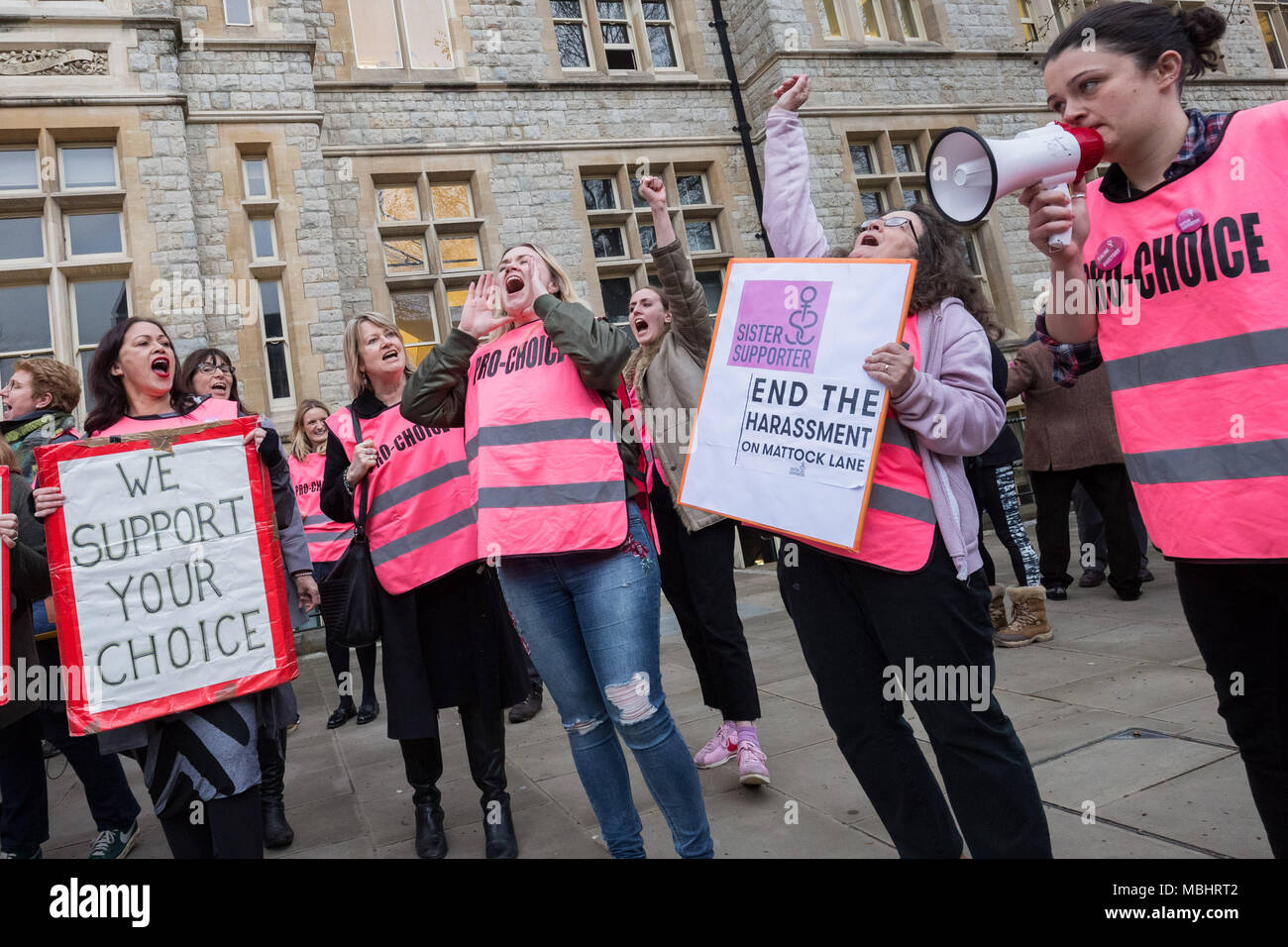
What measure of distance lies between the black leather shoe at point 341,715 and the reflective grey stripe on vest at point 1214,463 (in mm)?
4928

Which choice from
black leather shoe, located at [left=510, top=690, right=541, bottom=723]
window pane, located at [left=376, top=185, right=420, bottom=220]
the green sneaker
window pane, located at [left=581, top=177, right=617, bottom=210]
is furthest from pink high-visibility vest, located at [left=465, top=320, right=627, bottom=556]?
window pane, located at [left=581, top=177, right=617, bottom=210]

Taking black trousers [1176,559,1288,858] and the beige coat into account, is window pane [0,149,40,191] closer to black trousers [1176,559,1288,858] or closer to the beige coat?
the beige coat

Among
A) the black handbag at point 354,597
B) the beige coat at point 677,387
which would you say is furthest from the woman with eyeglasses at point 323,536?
the beige coat at point 677,387

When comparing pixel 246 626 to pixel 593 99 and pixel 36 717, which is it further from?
pixel 593 99

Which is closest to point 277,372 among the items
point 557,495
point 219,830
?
point 219,830

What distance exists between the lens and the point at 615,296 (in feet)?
41.5

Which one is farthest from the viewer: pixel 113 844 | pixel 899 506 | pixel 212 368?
pixel 212 368

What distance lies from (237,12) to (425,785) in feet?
35.6

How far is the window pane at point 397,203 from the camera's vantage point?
11.4 meters

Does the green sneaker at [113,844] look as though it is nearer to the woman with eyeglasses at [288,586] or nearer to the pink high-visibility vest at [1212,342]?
the woman with eyeglasses at [288,586]

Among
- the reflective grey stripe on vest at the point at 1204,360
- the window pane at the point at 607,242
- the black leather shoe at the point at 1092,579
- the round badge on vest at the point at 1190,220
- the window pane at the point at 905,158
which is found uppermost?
the window pane at the point at 905,158

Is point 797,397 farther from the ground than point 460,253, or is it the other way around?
point 460,253

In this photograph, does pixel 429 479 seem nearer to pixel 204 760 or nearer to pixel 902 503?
pixel 204 760
